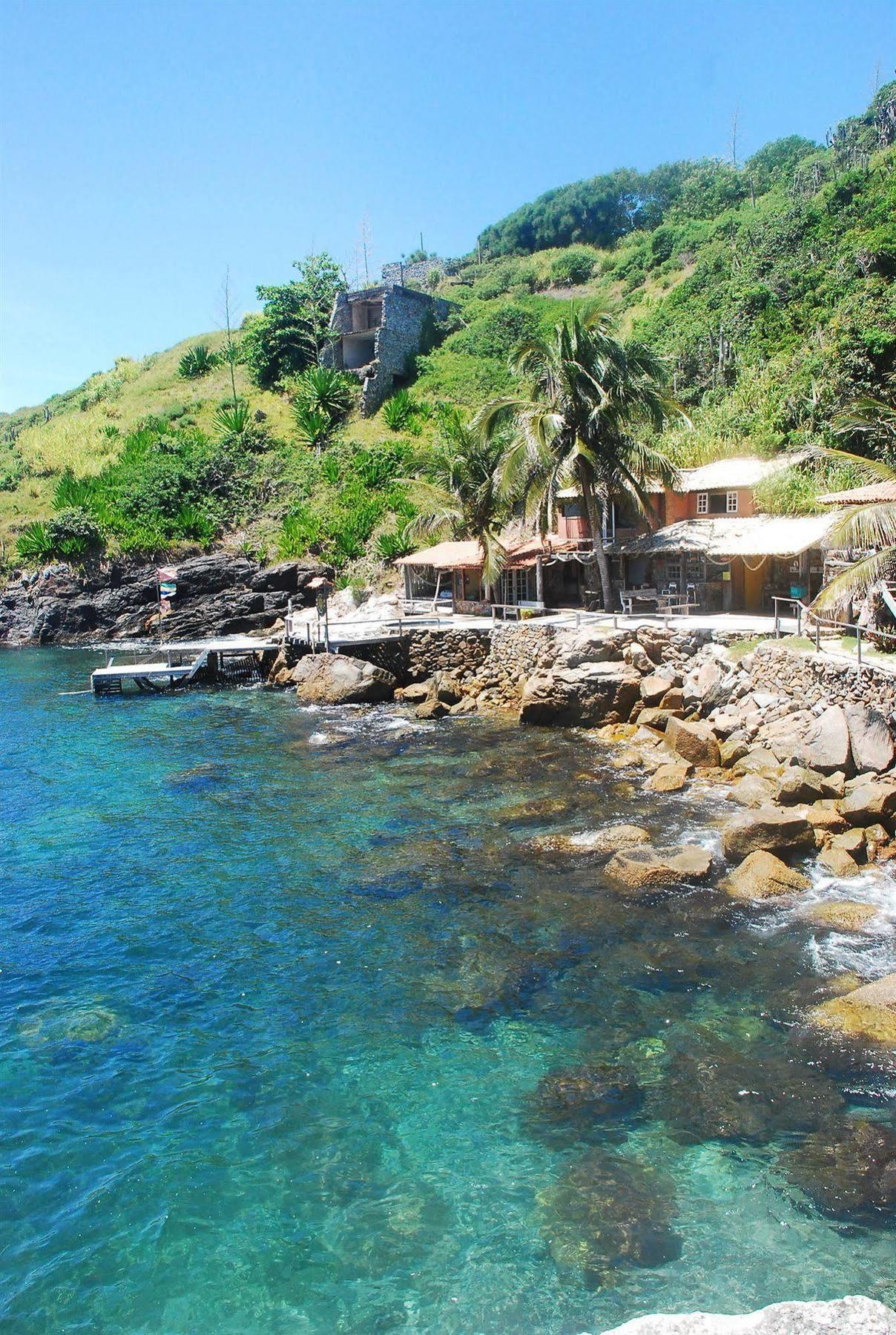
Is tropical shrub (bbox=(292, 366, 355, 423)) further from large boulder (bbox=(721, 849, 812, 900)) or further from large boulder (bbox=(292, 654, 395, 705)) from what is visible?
large boulder (bbox=(721, 849, 812, 900))

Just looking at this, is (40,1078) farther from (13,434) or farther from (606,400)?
(13,434)

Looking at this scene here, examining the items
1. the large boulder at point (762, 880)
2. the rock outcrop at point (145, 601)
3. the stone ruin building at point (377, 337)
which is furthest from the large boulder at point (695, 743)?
the stone ruin building at point (377, 337)

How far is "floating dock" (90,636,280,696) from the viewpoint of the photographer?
116 feet

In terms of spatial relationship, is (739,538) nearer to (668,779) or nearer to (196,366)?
(668,779)

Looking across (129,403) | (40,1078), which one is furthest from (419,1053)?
(129,403)

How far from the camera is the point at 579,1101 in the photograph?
9430mm

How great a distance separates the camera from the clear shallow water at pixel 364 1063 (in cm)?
741

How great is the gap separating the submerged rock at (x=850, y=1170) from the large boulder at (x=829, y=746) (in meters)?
9.73

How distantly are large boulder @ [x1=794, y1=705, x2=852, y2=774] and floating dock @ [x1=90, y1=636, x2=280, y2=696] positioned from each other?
24.3 metres

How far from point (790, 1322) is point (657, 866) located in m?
9.99

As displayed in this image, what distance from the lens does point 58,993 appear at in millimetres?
12148

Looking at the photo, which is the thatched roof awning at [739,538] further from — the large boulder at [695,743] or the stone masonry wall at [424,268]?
the stone masonry wall at [424,268]

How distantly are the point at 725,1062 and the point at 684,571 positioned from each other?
2571cm

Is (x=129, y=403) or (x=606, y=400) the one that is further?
(x=129, y=403)
